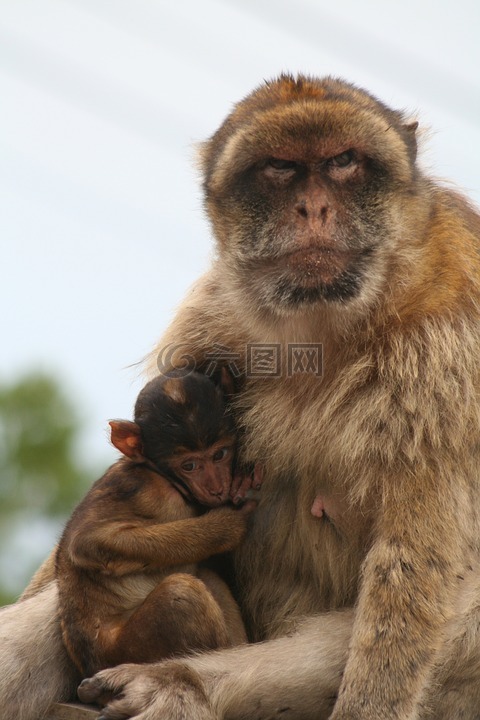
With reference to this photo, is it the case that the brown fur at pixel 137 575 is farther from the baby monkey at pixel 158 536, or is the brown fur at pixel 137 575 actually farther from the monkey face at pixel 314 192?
the monkey face at pixel 314 192

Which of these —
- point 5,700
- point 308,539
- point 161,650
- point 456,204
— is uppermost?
point 456,204

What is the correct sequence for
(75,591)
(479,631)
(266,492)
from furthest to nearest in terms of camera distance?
1. (266,492)
2. (75,591)
3. (479,631)

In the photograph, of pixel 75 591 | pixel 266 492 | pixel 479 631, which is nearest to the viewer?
pixel 479 631

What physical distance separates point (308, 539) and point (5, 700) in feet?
4.21

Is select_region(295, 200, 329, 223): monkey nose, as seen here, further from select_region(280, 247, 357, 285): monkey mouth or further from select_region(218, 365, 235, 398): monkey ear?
select_region(218, 365, 235, 398): monkey ear

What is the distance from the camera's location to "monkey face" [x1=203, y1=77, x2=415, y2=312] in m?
4.01

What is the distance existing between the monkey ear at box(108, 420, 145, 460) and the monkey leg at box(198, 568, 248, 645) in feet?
1.64

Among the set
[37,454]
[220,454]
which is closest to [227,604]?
[220,454]

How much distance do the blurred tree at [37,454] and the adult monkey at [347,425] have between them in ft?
54.4

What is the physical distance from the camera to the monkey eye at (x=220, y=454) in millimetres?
4355

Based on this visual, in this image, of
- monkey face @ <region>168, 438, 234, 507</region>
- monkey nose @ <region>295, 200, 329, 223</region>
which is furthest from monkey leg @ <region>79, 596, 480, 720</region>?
monkey nose @ <region>295, 200, 329, 223</region>

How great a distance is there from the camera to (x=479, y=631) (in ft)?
12.7

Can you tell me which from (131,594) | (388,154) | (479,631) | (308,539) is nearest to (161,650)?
(131,594)

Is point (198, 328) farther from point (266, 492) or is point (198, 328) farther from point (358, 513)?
point (358, 513)
